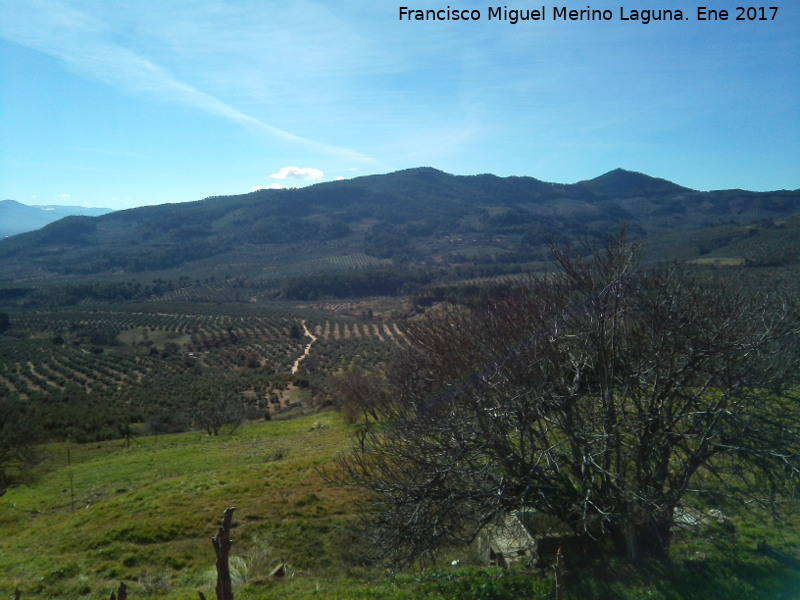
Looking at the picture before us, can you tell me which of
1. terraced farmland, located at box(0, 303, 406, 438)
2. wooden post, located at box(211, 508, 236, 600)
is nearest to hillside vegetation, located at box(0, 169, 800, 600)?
terraced farmland, located at box(0, 303, 406, 438)

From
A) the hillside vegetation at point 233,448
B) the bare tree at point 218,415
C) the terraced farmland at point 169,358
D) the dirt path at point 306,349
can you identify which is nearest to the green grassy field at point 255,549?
the hillside vegetation at point 233,448

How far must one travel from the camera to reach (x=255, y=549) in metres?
11.1

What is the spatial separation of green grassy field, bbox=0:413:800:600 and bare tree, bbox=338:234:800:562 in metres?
0.77

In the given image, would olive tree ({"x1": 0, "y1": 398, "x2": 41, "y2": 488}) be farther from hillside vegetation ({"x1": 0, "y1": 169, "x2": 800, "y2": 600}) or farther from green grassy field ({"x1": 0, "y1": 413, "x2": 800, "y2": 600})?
green grassy field ({"x1": 0, "y1": 413, "x2": 800, "y2": 600})

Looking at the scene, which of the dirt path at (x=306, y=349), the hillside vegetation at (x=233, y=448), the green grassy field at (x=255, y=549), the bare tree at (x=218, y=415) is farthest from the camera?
the dirt path at (x=306, y=349)

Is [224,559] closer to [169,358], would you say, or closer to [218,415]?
[218,415]

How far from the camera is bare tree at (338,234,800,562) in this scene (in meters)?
7.45

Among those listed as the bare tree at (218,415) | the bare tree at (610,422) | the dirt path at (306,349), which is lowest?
→ the dirt path at (306,349)

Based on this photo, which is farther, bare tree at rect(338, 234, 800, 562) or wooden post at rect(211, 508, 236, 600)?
bare tree at rect(338, 234, 800, 562)

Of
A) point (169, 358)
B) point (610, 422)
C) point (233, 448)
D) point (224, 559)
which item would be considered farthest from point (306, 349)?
point (224, 559)

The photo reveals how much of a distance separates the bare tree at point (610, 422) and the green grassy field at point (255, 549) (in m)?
0.77

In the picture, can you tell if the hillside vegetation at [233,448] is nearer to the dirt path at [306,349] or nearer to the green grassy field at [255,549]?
the green grassy field at [255,549]

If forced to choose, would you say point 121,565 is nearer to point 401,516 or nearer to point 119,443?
point 401,516

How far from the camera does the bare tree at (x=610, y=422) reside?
7445 millimetres
